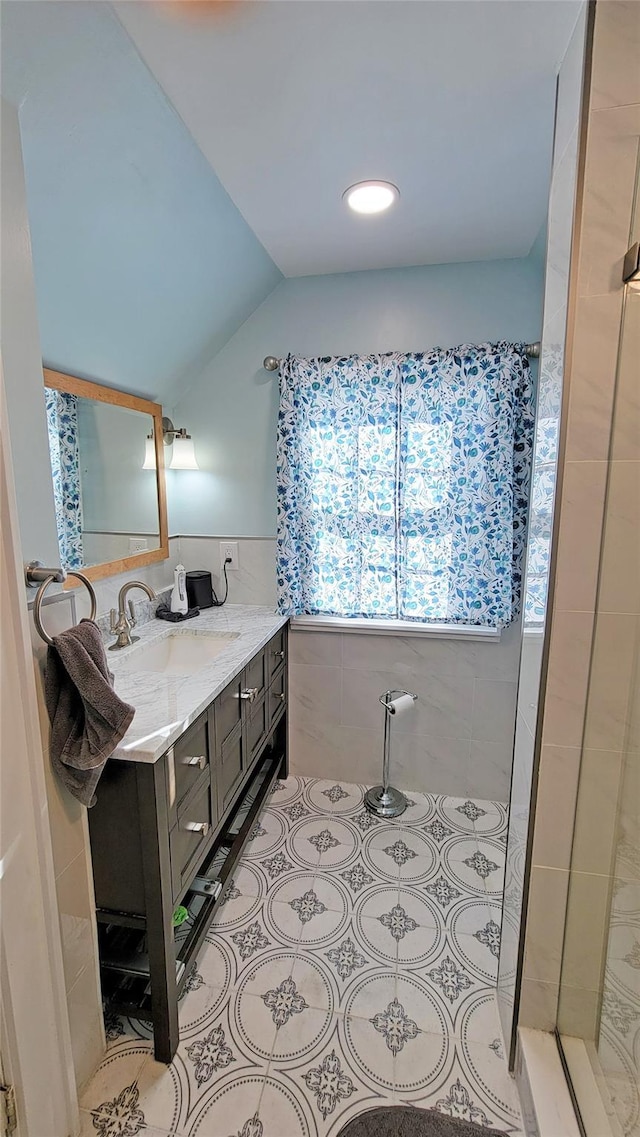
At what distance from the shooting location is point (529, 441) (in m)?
1.99

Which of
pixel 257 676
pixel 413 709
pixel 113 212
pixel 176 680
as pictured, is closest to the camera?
pixel 113 212

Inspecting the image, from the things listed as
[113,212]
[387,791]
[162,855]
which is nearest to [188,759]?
[162,855]

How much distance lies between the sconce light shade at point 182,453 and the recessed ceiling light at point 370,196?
47.0 inches

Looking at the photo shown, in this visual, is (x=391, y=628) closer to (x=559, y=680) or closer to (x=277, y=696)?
(x=277, y=696)

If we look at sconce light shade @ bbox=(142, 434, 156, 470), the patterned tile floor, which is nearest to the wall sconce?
sconce light shade @ bbox=(142, 434, 156, 470)

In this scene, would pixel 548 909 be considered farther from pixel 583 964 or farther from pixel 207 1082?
pixel 207 1082

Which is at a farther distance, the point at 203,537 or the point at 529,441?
the point at 203,537

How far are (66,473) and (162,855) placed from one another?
1223 mm

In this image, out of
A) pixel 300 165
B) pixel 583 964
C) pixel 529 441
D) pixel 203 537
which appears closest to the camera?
pixel 583 964

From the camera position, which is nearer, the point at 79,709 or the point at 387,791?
the point at 79,709

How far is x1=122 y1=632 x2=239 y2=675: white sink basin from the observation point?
1876 mm

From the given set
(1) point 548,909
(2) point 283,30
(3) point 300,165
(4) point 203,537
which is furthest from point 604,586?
(4) point 203,537

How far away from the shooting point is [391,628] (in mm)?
2207

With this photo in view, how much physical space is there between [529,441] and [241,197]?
139 centimetres
